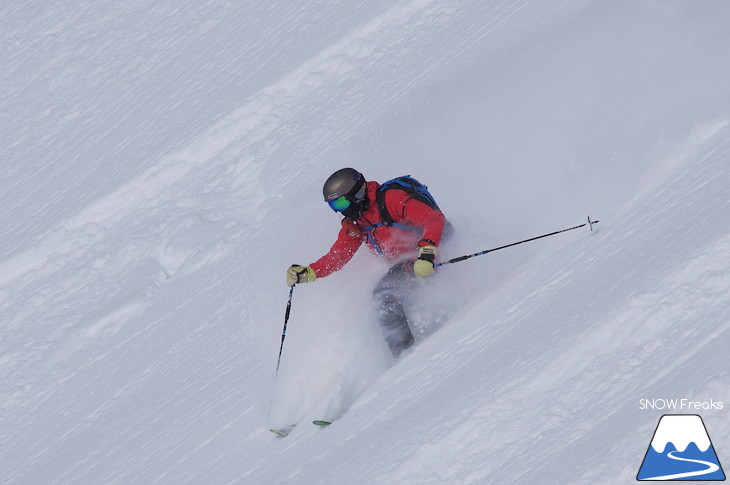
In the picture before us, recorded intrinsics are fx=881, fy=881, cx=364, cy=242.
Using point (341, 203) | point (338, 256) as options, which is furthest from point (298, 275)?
point (341, 203)

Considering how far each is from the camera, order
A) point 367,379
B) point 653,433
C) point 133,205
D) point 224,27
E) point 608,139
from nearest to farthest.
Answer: point 653,433 < point 367,379 < point 608,139 < point 133,205 < point 224,27

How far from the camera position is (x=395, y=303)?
5746 millimetres

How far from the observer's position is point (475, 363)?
461cm

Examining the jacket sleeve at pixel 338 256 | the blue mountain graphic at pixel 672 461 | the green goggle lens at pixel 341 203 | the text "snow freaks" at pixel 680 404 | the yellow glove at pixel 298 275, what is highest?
the green goggle lens at pixel 341 203

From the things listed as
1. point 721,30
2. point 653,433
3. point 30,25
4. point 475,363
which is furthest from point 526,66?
point 30,25

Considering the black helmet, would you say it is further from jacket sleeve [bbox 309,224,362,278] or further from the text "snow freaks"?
the text "snow freaks"

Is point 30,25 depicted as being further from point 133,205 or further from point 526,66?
point 526,66

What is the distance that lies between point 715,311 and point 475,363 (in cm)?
129

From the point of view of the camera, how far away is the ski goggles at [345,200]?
18.7ft

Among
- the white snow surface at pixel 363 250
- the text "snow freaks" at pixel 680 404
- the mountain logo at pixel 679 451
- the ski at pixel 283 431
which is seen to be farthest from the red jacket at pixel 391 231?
the mountain logo at pixel 679 451

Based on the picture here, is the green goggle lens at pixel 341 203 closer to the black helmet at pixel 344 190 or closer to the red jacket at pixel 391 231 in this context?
the black helmet at pixel 344 190

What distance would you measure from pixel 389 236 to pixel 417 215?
1.01 feet

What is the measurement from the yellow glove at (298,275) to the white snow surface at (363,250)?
1.38ft

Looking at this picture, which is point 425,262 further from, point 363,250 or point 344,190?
point 363,250
